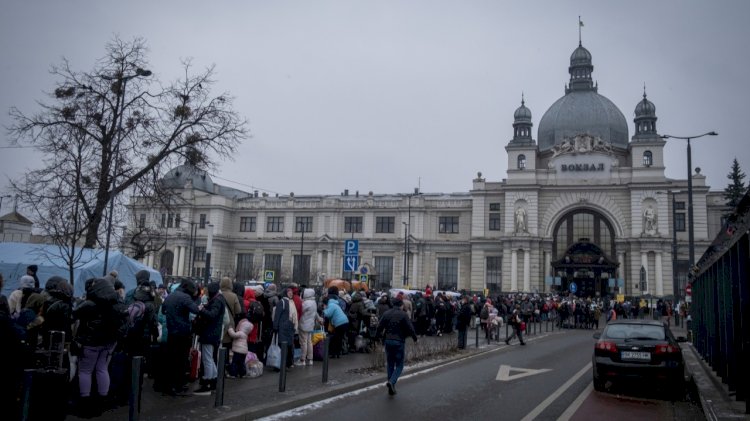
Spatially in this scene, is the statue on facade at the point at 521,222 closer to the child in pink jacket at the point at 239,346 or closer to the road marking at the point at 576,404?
the road marking at the point at 576,404

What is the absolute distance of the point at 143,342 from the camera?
10.1 meters

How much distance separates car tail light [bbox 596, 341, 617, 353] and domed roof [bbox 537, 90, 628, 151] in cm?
5423

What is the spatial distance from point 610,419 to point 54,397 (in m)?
8.10

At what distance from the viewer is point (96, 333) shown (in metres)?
8.31

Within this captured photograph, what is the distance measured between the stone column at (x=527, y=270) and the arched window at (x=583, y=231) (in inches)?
126

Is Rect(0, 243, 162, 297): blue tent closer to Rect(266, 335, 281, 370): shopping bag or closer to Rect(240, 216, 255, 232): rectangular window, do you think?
Rect(266, 335, 281, 370): shopping bag

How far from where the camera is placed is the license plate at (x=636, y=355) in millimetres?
11172

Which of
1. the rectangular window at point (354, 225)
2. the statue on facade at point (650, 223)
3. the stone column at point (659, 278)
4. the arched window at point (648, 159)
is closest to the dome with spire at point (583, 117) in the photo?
the arched window at point (648, 159)

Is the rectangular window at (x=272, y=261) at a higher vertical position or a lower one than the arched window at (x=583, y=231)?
lower

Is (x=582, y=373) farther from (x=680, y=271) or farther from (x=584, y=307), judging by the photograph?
(x=680, y=271)

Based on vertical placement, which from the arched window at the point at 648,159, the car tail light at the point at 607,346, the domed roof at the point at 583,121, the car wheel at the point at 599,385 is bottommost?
the car wheel at the point at 599,385

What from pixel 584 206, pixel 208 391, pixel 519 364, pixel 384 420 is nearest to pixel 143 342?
pixel 208 391

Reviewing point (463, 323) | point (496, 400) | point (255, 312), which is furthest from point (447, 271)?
point (496, 400)

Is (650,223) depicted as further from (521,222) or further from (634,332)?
(634,332)
